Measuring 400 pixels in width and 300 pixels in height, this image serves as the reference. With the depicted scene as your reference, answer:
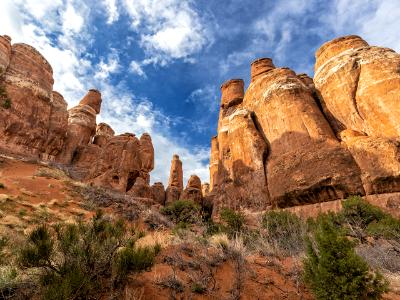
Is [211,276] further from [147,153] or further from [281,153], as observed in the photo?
[147,153]

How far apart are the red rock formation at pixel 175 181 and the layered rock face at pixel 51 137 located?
7.44ft

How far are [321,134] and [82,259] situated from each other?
20.1 m

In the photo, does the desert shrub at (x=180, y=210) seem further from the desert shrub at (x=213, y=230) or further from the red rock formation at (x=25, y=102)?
the red rock formation at (x=25, y=102)

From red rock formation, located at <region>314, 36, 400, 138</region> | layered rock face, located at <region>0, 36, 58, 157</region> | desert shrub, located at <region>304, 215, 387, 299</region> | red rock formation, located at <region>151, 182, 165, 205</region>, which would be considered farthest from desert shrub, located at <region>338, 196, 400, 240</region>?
layered rock face, located at <region>0, 36, 58, 157</region>

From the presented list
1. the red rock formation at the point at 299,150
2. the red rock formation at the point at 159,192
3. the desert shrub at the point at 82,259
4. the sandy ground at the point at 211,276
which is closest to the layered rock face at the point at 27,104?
the red rock formation at the point at 159,192

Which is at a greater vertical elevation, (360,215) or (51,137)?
(51,137)

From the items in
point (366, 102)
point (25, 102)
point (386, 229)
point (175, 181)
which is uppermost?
point (25, 102)

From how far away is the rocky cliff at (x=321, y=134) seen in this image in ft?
57.2

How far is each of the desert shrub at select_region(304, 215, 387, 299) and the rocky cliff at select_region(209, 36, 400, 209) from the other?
14.6 m

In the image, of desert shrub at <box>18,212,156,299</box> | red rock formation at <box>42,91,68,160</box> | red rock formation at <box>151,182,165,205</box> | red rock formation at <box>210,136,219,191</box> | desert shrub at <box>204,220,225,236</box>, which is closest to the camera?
desert shrub at <box>18,212,156,299</box>

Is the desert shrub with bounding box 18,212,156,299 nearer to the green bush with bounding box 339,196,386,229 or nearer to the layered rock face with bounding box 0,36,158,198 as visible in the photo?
the green bush with bounding box 339,196,386,229

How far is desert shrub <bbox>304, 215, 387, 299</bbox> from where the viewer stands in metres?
4.23

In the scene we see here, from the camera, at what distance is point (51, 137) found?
35.1 m

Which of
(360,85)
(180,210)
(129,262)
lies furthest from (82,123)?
(129,262)
